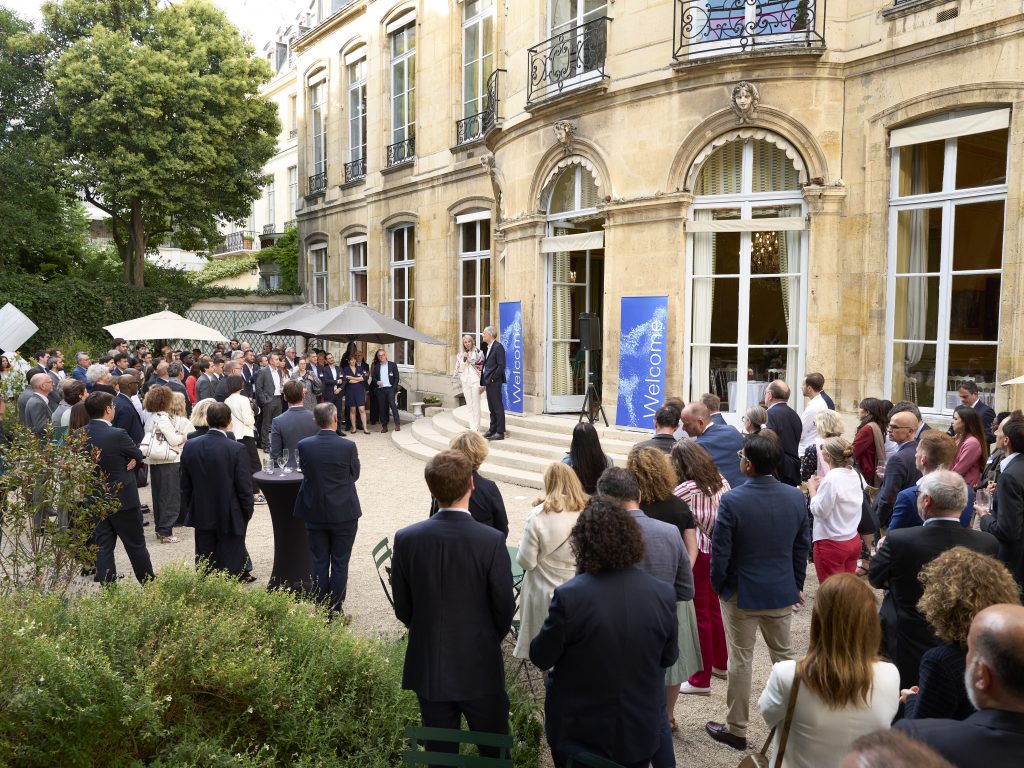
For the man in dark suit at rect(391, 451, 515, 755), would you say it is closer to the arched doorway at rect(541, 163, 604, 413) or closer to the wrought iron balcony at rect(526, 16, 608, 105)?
the arched doorway at rect(541, 163, 604, 413)

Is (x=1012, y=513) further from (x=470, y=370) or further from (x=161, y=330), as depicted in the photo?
(x=161, y=330)

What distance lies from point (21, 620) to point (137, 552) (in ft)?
8.24

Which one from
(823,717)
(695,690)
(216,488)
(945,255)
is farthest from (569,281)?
(823,717)

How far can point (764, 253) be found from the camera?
10.8 metres

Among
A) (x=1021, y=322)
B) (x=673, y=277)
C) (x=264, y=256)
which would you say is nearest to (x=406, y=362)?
(x=673, y=277)

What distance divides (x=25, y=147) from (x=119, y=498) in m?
18.4

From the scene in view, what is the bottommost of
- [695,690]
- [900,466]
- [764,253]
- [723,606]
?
[695,690]

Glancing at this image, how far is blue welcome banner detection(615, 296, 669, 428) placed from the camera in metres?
11.2

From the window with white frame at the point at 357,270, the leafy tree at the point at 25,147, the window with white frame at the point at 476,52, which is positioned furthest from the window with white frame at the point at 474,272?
the leafy tree at the point at 25,147

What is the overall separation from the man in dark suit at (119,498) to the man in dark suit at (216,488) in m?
0.43

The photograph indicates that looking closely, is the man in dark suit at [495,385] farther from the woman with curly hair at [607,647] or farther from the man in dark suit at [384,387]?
the woman with curly hair at [607,647]

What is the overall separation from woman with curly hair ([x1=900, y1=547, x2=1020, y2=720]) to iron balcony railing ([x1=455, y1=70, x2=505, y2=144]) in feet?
43.1

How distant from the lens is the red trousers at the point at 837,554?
5.19 metres

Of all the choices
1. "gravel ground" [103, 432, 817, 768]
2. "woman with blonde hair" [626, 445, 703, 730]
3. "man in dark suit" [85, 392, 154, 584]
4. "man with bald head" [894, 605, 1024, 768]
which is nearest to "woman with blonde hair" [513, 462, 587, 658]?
"woman with blonde hair" [626, 445, 703, 730]
